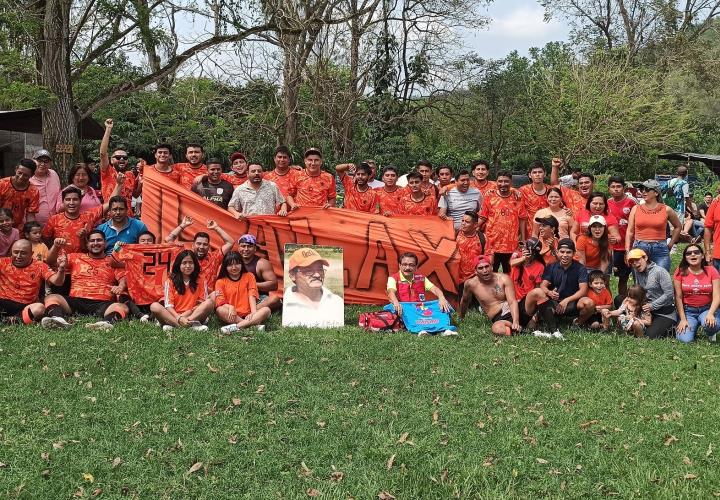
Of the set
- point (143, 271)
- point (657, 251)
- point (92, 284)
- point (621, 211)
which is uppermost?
point (621, 211)

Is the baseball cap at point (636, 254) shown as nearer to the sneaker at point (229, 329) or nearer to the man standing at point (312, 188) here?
the man standing at point (312, 188)

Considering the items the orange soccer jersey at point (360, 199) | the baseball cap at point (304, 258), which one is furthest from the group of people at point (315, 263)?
the orange soccer jersey at point (360, 199)

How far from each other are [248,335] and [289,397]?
1.88 meters

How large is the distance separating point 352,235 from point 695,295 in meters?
4.38

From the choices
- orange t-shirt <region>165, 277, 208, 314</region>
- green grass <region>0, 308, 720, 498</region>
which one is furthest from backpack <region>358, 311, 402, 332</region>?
orange t-shirt <region>165, 277, 208, 314</region>

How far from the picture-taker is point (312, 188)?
30.7ft

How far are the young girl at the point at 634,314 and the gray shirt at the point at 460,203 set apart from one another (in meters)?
2.32

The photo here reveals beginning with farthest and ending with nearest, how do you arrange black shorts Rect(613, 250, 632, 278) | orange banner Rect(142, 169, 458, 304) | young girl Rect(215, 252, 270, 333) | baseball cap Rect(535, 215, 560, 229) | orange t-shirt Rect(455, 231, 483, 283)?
black shorts Rect(613, 250, 632, 278), orange banner Rect(142, 169, 458, 304), orange t-shirt Rect(455, 231, 483, 283), baseball cap Rect(535, 215, 560, 229), young girl Rect(215, 252, 270, 333)

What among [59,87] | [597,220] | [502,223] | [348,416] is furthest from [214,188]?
[597,220]

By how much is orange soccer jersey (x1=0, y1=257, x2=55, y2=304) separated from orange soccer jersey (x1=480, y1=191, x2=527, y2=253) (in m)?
5.54

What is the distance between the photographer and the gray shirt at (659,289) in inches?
313

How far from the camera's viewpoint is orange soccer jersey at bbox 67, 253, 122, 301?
7.85 metres

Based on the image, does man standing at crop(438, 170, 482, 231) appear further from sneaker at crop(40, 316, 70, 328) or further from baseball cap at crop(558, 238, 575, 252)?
sneaker at crop(40, 316, 70, 328)

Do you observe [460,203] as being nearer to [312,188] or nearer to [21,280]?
[312,188]
